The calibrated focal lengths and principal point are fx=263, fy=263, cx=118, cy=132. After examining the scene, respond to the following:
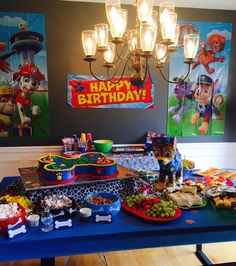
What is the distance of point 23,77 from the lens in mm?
3062

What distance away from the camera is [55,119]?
3.21 metres

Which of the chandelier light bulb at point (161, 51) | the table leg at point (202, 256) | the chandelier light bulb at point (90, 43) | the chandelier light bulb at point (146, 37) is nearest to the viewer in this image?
the chandelier light bulb at point (146, 37)

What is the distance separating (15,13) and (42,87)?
2.82ft

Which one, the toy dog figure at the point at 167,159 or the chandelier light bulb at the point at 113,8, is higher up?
the chandelier light bulb at the point at 113,8

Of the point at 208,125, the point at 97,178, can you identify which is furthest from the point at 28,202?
the point at 208,125

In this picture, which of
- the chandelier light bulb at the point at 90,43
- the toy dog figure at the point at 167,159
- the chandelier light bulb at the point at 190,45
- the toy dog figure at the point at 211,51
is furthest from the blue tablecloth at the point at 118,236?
the toy dog figure at the point at 211,51

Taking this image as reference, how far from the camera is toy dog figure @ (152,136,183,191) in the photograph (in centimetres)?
171

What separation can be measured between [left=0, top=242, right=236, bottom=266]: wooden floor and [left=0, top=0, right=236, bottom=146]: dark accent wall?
1365mm

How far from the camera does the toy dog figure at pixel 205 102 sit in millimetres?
3412

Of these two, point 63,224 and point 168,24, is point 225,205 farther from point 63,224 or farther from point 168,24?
point 168,24

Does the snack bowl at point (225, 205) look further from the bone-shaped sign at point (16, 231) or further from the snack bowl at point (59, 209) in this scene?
the bone-shaped sign at point (16, 231)

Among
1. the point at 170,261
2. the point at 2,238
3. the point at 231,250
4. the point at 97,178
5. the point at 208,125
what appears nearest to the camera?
the point at 2,238

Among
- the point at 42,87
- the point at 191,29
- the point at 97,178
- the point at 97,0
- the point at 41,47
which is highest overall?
the point at 97,0

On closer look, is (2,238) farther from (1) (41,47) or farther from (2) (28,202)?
(1) (41,47)
